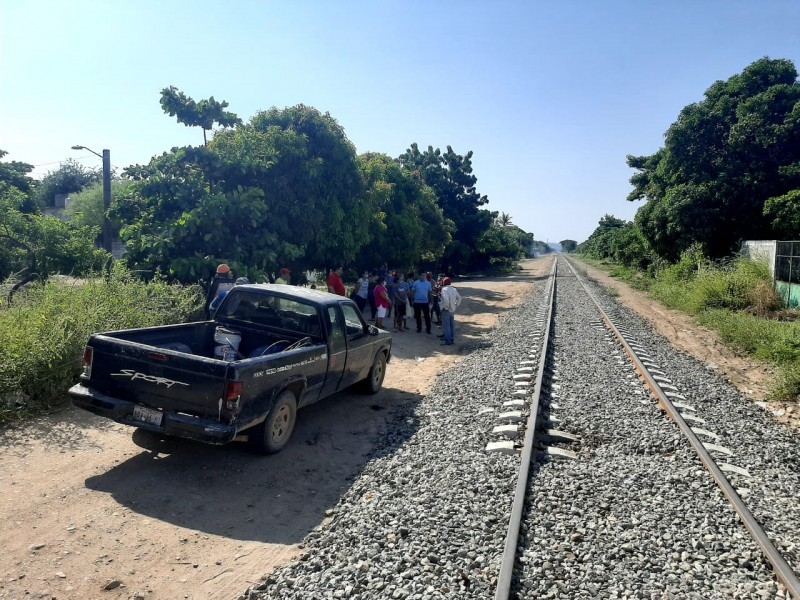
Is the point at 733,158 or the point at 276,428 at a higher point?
the point at 733,158

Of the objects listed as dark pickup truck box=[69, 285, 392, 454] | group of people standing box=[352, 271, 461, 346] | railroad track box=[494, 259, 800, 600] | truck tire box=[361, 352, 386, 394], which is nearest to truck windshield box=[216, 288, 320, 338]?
dark pickup truck box=[69, 285, 392, 454]

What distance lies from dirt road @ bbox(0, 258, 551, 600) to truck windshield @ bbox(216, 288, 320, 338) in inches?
49.4

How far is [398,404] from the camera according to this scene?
859 centimetres

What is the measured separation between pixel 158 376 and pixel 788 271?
19.9m

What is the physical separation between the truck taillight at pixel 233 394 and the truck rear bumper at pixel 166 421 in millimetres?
183

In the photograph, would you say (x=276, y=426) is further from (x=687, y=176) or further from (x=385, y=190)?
(x=687, y=176)

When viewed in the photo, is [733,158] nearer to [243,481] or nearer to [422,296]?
[422,296]

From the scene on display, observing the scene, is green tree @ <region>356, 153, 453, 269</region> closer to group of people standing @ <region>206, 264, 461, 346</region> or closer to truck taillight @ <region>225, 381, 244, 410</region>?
group of people standing @ <region>206, 264, 461, 346</region>

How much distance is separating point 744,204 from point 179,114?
2155 cm

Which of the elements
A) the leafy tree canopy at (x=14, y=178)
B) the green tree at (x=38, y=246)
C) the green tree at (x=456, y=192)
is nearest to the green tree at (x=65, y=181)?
the leafy tree canopy at (x=14, y=178)

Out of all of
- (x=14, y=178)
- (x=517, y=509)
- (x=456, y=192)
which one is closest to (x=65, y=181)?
(x=14, y=178)

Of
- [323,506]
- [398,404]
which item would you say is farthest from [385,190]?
[323,506]

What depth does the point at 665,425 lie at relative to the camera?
7043mm

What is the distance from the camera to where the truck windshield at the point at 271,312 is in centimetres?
732
